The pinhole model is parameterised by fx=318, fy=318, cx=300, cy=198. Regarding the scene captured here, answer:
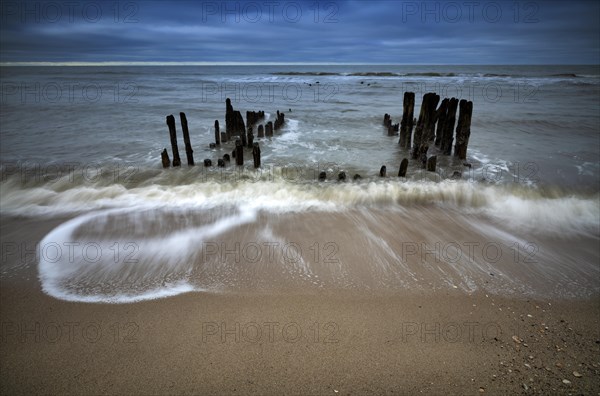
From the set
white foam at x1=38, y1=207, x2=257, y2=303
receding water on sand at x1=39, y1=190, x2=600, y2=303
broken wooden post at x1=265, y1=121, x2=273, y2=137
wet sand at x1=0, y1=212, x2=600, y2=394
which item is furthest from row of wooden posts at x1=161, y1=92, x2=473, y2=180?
wet sand at x1=0, y1=212, x2=600, y2=394

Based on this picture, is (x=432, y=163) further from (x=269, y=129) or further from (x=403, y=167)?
(x=269, y=129)

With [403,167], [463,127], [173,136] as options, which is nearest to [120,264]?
[173,136]

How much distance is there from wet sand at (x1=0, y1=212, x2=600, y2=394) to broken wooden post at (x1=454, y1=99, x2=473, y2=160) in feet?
18.2

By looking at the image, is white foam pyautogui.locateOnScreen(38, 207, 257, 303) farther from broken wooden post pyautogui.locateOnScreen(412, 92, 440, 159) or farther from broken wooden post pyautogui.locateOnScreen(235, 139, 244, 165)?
broken wooden post pyautogui.locateOnScreen(412, 92, 440, 159)

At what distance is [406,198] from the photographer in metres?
6.94

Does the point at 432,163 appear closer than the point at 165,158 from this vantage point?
Yes

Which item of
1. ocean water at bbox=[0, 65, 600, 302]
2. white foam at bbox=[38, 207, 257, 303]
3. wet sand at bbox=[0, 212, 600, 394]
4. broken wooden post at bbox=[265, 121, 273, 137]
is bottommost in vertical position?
wet sand at bbox=[0, 212, 600, 394]

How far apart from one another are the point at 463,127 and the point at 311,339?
8224mm

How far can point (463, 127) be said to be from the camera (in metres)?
9.07

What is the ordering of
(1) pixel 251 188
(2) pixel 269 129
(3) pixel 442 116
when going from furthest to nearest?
(2) pixel 269 129, (3) pixel 442 116, (1) pixel 251 188

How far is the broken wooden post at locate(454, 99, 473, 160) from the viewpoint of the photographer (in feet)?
28.2

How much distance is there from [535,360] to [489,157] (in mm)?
9180

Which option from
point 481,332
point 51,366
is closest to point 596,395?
point 481,332

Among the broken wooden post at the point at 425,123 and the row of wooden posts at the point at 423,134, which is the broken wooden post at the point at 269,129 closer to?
the row of wooden posts at the point at 423,134
